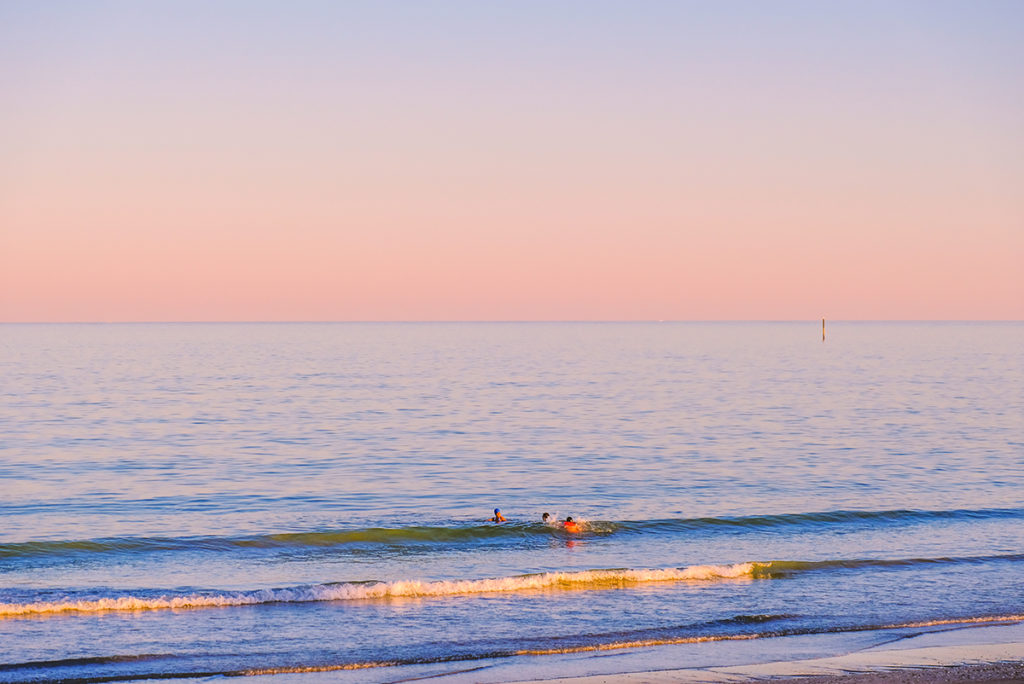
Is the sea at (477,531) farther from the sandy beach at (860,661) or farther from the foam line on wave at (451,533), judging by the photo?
the sandy beach at (860,661)

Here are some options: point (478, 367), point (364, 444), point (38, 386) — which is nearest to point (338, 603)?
point (364, 444)

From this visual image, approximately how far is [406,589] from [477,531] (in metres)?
7.72

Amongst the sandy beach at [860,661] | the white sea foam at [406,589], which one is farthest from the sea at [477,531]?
the sandy beach at [860,661]

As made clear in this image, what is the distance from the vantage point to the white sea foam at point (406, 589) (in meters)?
19.8

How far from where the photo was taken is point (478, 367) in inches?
4222

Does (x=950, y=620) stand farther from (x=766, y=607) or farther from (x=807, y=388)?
(x=807, y=388)

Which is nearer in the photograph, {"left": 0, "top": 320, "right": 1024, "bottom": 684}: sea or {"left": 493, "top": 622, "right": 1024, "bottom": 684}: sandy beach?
{"left": 493, "top": 622, "right": 1024, "bottom": 684}: sandy beach

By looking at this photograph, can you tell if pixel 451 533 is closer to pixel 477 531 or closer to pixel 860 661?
pixel 477 531

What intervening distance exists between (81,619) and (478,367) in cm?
8843

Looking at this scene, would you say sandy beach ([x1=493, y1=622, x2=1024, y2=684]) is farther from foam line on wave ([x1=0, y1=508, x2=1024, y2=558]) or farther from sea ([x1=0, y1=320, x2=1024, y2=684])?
foam line on wave ([x1=0, y1=508, x2=1024, y2=558])

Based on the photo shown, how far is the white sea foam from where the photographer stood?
781 inches

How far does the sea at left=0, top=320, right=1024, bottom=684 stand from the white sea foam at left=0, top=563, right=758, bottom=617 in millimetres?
63

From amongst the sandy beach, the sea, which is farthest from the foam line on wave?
the sandy beach

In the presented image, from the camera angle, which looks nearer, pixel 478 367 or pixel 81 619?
pixel 81 619
